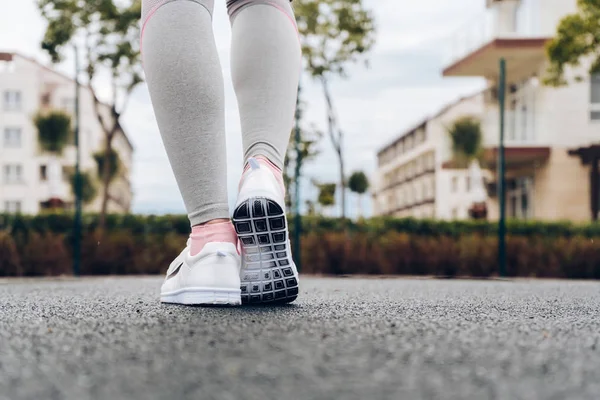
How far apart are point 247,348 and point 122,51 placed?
10.4m

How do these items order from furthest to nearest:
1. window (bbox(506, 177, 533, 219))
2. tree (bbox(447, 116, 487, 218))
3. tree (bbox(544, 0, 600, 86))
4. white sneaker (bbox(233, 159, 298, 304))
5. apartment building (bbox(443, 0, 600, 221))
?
window (bbox(506, 177, 533, 219)) < apartment building (bbox(443, 0, 600, 221)) < tree (bbox(447, 116, 487, 218)) < tree (bbox(544, 0, 600, 86)) < white sneaker (bbox(233, 159, 298, 304))

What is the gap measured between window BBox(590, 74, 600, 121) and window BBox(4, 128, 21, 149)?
26.7 metres

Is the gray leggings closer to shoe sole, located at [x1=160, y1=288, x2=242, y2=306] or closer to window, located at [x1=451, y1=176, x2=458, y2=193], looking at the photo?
shoe sole, located at [x1=160, y1=288, x2=242, y2=306]

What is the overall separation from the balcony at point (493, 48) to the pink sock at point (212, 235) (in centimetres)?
1374

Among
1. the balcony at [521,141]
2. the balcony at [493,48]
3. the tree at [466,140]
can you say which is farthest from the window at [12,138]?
the balcony at [521,141]

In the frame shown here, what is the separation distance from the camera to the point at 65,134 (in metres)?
18.2

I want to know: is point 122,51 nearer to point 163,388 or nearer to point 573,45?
point 573,45

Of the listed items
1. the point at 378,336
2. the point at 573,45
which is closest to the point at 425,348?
the point at 378,336

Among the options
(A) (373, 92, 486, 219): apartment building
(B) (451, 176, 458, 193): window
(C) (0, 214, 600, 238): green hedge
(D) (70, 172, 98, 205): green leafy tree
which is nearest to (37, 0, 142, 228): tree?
(C) (0, 214, 600, 238): green hedge

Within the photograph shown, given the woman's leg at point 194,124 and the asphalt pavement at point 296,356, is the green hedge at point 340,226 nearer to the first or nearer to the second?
the woman's leg at point 194,124

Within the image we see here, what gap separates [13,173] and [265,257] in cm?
3548

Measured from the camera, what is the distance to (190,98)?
1456 millimetres

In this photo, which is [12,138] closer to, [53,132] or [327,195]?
[53,132]

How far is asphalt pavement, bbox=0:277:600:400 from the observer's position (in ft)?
2.16
